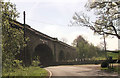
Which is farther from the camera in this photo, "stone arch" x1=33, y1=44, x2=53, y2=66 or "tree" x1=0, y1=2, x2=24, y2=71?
"stone arch" x1=33, y1=44, x2=53, y2=66

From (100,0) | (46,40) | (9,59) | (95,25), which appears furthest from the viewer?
(46,40)

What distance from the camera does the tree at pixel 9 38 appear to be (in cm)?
763

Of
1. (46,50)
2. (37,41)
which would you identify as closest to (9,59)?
(37,41)

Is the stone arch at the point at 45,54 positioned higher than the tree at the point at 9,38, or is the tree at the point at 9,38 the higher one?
the tree at the point at 9,38

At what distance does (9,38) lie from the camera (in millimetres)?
8094

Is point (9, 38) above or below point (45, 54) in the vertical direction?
above

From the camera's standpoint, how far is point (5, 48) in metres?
7.86

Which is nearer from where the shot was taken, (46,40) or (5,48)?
(5,48)

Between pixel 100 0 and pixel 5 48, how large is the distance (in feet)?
75.7

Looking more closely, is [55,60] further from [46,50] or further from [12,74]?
[12,74]

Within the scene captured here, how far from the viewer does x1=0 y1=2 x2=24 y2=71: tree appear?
7627 mm

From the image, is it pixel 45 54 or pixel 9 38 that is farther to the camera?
pixel 45 54

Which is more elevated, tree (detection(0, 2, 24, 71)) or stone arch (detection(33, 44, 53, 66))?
tree (detection(0, 2, 24, 71))

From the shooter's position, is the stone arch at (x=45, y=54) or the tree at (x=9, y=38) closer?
the tree at (x=9, y=38)
